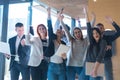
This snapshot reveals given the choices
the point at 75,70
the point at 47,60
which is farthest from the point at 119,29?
the point at 47,60

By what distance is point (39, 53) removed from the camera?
366 centimetres

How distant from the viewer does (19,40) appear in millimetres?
3873

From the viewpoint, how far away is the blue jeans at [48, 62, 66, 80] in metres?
3.73

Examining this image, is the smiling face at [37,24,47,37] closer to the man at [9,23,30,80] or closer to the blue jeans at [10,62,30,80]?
the man at [9,23,30,80]

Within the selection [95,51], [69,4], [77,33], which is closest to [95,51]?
[95,51]

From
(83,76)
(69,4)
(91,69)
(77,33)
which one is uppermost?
(69,4)

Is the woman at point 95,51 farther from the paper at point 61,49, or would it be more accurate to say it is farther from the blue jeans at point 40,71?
the blue jeans at point 40,71

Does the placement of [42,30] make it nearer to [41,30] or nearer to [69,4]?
[41,30]

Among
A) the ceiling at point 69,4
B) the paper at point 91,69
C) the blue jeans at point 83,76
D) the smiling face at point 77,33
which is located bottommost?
the blue jeans at point 83,76

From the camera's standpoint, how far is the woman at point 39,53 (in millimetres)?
3611

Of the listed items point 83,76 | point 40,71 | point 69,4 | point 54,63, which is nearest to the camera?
point 83,76

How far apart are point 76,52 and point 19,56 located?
3.12 feet

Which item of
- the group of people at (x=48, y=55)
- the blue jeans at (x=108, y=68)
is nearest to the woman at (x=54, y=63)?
the group of people at (x=48, y=55)

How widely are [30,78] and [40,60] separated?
16.2 inches
